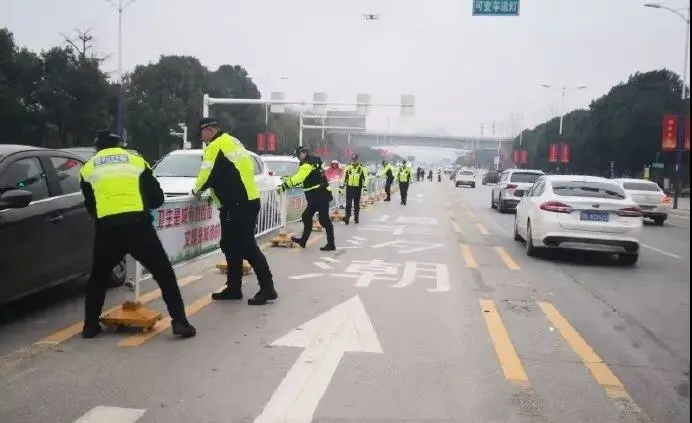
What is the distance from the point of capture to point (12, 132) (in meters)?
45.4

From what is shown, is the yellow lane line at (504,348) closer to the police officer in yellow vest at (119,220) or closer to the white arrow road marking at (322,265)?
the police officer in yellow vest at (119,220)

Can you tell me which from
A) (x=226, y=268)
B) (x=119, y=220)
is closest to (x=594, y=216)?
(x=226, y=268)

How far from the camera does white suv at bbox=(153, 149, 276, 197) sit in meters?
11.8

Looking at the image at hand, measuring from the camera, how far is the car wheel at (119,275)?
8039 millimetres

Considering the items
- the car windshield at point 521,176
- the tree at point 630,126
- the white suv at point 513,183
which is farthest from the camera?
the tree at point 630,126

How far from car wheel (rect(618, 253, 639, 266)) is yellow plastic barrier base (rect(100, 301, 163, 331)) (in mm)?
8346

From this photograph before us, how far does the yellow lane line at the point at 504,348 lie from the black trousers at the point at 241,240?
2.32 metres

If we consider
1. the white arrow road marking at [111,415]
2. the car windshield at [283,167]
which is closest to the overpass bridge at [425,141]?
the car windshield at [283,167]

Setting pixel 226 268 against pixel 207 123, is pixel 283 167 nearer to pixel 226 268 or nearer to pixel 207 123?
pixel 226 268

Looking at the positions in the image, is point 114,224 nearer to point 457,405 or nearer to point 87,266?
point 87,266

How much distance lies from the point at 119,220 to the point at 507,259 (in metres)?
7.51

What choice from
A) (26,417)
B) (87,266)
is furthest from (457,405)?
(87,266)

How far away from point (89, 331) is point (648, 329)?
5.16 meters

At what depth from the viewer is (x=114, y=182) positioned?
5.68 meters
